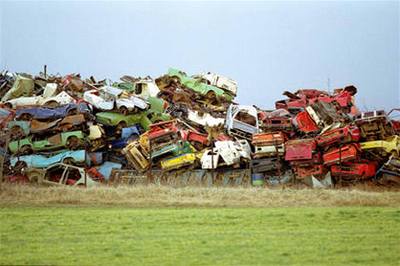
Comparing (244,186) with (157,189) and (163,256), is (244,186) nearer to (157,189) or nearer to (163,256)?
(157,189)

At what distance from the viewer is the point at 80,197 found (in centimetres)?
2202

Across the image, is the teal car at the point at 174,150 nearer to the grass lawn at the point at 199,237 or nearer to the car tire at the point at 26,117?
the car tire at the point at 26,117

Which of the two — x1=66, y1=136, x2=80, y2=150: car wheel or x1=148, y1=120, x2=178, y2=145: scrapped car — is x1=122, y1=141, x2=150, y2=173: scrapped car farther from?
x1=66, y1=136, x2=80, y2=150: car wheel

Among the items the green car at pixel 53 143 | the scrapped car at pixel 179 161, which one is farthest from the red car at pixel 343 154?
the green car at pixel 53 143

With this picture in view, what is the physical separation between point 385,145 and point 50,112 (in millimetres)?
14820

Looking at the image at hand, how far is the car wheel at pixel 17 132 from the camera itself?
2797 centimetres

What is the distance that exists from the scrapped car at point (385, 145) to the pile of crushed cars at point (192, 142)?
0.04 metres

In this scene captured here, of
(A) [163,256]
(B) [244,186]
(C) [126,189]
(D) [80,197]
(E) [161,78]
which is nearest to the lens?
(A) [163,256]

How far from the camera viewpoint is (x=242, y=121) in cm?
3033

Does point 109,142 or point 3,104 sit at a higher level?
point 3,104

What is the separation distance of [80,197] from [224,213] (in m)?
6.85

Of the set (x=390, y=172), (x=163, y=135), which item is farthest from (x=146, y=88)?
(x=390, y=172)

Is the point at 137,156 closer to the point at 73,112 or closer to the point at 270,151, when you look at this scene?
the point at 73,112

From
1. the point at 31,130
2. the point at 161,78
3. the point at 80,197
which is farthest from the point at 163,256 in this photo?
the point at 161,78
